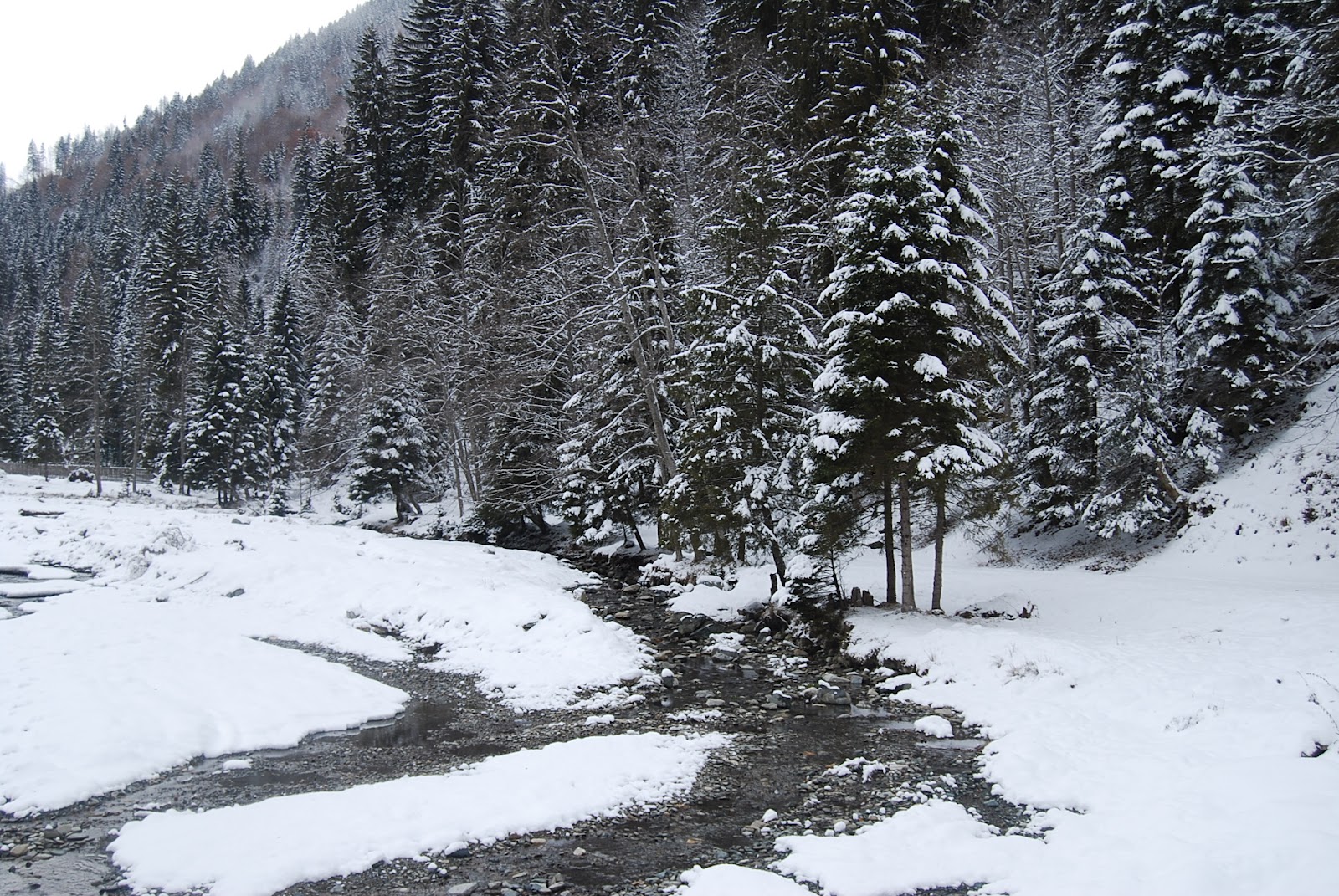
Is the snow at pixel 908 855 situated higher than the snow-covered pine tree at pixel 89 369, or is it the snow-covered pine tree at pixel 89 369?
the snow-covered pine tree at pixel 89 369

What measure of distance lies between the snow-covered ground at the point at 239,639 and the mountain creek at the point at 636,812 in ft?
2.12

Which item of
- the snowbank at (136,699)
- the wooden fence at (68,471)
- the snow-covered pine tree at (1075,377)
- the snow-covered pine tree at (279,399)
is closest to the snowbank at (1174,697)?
the snow-covered pine tree at (1075,377)

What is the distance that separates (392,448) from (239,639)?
29.7 m

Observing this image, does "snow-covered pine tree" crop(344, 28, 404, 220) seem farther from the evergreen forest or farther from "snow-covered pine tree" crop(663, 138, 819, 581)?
"snow-covered pine tree" crop(663, 138, 819, 581)

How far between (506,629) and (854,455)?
8.98m

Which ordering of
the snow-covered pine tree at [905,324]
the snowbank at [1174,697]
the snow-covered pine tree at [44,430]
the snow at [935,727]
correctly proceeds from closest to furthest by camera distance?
the snowbank at [1174,697]
the snow at [935,727]
the snow-covered pine tree at [905,324]
the snow-covered pine tree at [44,430]

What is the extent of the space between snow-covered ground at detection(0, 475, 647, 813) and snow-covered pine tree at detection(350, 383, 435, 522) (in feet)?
48.6

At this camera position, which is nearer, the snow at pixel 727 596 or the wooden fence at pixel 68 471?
the snow at pixel 727 596

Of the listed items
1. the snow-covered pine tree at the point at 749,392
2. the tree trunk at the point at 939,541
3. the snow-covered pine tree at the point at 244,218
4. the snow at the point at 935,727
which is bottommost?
the snow at the point at 935,727

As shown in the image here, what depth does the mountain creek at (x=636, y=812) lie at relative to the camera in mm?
6891

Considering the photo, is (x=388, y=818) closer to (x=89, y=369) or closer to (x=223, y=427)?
(x=223, y=427)

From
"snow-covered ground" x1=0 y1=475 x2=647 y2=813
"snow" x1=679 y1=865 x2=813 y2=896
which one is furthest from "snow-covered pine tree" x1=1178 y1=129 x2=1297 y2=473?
"snow" x1=679 y1=865 x2=813 y2=896

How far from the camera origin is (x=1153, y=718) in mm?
9664

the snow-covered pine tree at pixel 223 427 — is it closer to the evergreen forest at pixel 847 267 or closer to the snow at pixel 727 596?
the evergreen forest at pixel 847 267
